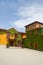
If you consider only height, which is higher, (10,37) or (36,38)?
(10,37)

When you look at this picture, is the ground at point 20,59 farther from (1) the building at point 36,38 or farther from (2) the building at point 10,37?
(2) the building at point 10,37

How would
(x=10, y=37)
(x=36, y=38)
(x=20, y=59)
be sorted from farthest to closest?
(x=10, y=37) < (x=36, y=38) < (x=20, y=59)

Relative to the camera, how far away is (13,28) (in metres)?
60.1

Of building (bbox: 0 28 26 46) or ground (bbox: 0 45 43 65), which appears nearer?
ground (bbox: 0 45 43 65)

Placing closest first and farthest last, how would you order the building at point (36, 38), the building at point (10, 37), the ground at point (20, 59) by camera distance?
the ground at point (20, 59) → the building at point (36, 38) → the building at point (10, 37)

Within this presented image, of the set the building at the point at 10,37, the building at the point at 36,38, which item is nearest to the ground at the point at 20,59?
the building at the point at 36,38

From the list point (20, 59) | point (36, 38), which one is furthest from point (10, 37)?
point (20, 59)

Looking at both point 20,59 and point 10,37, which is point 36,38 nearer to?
point 10,37

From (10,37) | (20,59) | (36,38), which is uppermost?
(10,37)

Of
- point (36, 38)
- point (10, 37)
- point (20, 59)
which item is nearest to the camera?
point (20, 59)

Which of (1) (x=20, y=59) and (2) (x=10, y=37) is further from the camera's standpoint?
(2) (x=10, y=37)

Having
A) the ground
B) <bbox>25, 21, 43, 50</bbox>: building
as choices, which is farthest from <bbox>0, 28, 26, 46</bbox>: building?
the ground

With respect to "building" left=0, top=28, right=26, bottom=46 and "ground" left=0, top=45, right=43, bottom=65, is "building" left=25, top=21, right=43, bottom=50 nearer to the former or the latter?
"building" left=0, top=28, right=26, bottom=46

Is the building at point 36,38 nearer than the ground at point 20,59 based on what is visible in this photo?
No
